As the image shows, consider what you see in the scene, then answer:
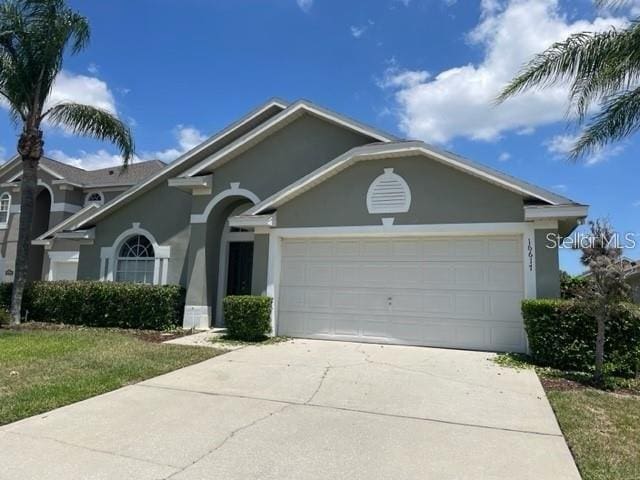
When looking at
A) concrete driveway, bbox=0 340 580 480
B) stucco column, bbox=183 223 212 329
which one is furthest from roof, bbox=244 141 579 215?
concrete driveway, bbox=0 340 580 480

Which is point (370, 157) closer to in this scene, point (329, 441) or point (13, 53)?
point (329, 441)

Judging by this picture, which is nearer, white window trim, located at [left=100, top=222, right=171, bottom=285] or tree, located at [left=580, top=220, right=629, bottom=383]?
tree, located at [left=580, top=220, right=629, bottom=383]

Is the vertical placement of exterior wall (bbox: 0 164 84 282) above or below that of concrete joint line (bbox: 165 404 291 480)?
above

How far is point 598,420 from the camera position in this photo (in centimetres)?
610

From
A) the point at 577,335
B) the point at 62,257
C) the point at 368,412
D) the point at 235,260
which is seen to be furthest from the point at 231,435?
the point at 62,257

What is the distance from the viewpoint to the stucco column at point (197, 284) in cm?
1411

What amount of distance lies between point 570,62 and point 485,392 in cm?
738

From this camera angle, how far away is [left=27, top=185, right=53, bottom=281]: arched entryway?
22.3m

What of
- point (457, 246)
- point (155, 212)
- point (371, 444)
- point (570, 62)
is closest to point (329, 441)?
point (371, 444)

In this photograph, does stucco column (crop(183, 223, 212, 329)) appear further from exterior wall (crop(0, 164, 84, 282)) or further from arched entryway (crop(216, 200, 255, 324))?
exterior wall (crop(0, 164, 84, 282))

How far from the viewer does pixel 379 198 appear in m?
11.4

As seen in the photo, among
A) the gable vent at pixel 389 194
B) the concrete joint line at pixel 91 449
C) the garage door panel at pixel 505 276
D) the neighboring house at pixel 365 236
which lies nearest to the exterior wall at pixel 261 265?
the neighboring house at pixel 365 236

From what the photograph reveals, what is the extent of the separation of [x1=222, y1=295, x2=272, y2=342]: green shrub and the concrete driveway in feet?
9.62

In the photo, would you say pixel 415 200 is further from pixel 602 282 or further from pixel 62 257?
pixel 62 257
